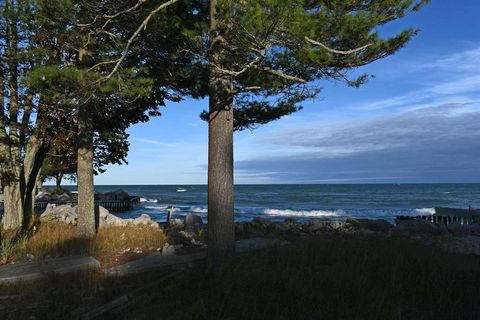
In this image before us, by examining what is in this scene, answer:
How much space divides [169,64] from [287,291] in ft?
19.6

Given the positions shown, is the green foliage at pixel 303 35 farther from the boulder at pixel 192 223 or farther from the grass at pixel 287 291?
the boulder at pixel 192 223

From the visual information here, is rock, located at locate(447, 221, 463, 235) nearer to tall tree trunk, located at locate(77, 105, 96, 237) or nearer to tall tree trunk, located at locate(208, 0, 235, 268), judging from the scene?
tall tree trunk, located at locate(208, 0, 235, 268)

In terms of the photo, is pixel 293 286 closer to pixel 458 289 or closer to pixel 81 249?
pixel 458 289

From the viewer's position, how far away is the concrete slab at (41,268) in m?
6.38

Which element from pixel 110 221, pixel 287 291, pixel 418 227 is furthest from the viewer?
pixel 418 227

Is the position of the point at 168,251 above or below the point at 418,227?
above

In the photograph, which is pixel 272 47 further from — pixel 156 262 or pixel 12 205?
pixel 12 205

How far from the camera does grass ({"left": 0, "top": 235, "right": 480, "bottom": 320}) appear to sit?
468cm

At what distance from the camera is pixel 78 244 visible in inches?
369

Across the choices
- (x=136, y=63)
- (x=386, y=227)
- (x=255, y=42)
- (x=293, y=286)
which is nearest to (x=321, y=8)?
(x=255, y=42)

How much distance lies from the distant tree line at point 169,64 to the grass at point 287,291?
1.14 meters

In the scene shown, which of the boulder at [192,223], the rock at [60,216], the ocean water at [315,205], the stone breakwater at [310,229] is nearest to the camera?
the stone breakwater at [310,229]

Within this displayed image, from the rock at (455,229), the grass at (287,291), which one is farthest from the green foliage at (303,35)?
the rock at (455,229)

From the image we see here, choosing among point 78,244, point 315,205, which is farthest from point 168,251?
point 315,205
